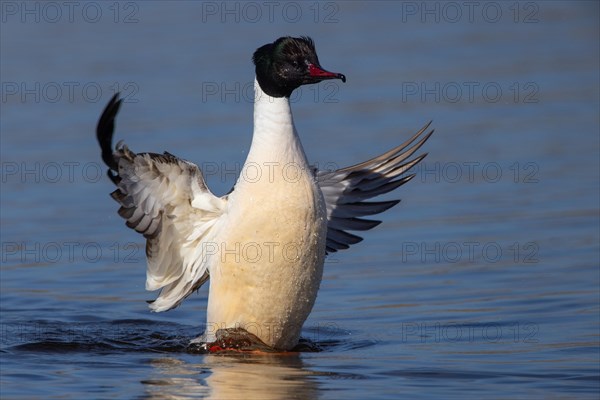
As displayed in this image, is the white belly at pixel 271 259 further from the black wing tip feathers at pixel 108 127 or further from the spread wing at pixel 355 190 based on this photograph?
the spread wing at pixel 355 190

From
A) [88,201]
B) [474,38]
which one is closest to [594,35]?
[474,38]

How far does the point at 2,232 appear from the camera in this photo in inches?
542

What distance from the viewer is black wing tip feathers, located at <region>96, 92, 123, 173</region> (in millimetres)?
8992

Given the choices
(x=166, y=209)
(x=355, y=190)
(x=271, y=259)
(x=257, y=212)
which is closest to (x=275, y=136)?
(x=257, y=212)

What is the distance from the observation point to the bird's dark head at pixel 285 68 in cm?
959

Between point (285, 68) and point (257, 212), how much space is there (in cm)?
107

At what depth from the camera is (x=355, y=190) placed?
10930 mm

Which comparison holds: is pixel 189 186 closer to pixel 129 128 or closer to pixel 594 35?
pixel 129 128

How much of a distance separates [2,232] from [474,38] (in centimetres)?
1108

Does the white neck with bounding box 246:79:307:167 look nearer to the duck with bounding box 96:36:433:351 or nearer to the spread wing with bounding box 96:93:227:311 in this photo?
the duck with bounding box 96:36:433:351

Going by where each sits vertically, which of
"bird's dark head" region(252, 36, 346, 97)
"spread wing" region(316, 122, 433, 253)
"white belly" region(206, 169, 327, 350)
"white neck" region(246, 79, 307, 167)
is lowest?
"white belly" region(206, 169, 327, 350)

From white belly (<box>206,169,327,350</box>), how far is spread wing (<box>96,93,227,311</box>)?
0.91 feet

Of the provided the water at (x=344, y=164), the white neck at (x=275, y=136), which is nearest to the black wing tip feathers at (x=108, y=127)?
the white neck at (x=275, y=136)

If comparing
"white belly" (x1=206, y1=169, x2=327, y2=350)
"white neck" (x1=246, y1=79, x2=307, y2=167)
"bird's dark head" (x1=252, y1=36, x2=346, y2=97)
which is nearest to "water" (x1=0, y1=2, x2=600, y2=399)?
"white belly" (x1=206, y1=169, x2=327, y2=350)
